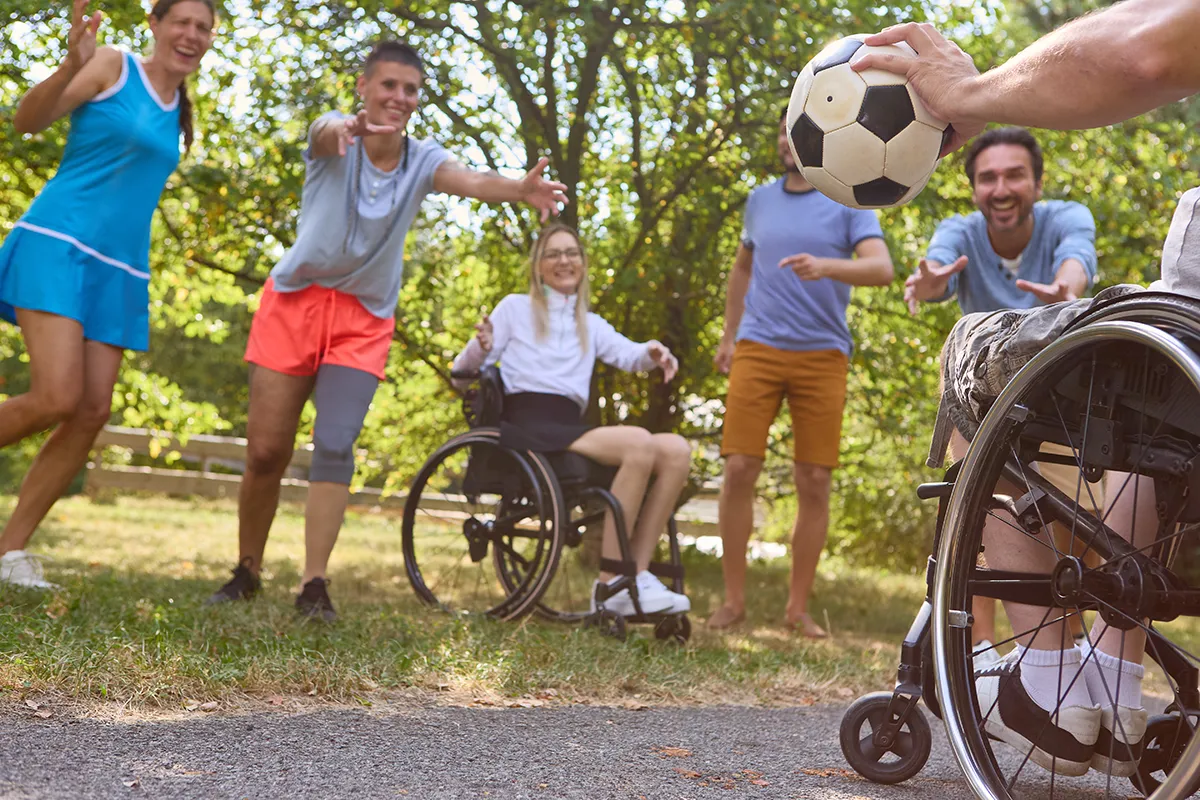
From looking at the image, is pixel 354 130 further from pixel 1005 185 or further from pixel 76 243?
pixel 1005 185

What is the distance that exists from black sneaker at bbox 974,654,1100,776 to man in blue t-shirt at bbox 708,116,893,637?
2.88 meters

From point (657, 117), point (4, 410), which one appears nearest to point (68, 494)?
point (657, 117)

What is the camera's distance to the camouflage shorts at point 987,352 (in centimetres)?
202

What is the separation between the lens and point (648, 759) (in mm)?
2498

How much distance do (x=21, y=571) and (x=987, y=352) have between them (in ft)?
10.4

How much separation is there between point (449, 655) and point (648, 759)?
963 mm

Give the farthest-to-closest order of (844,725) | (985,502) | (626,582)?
(626,582), (844,725), (985,502)

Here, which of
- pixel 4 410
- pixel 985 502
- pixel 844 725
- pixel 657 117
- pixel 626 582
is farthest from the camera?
pixel 657 117

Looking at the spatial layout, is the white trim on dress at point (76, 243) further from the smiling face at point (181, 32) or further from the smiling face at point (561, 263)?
the smiling face at point (561, 263)

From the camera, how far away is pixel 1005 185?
4.08 meters

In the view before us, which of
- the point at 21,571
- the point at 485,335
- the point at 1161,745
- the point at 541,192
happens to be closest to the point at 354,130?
the point at 541,192

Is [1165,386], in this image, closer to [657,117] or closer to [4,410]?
[4,410]

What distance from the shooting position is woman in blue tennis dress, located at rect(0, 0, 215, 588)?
3844 mm

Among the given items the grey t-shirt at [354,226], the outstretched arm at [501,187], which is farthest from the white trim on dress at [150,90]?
the outstretched arm at [501,187]
